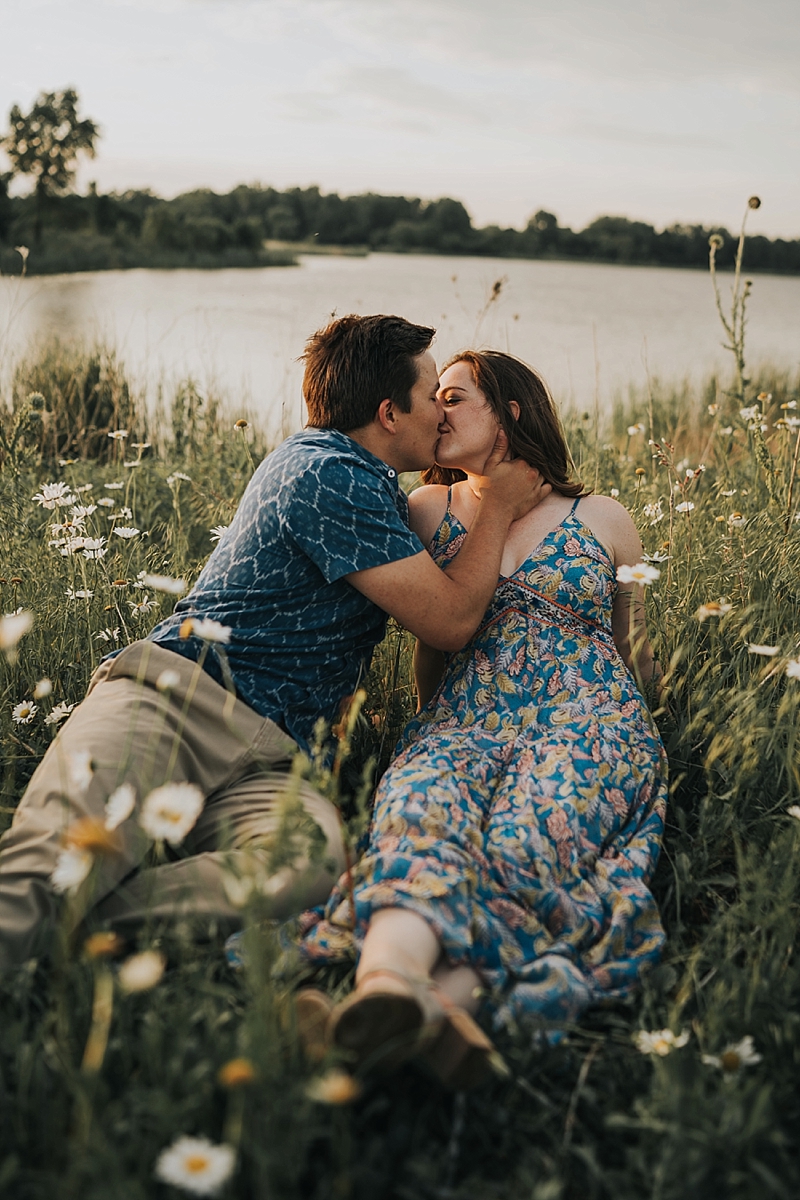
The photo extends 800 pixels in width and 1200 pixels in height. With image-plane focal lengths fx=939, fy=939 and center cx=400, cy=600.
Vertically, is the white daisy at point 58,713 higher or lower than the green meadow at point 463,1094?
higher

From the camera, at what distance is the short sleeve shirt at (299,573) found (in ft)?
6.85

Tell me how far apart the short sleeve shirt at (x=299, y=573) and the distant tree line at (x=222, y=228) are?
2004mm

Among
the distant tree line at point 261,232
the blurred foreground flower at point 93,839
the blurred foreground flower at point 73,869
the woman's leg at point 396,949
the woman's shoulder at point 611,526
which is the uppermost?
the distant tree line at point 261,232

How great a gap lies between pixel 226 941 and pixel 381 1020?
543 mm

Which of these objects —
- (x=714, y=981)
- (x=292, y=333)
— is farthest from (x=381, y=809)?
(x=292, y=333)

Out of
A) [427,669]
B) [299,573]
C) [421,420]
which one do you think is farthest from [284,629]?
[421,420]

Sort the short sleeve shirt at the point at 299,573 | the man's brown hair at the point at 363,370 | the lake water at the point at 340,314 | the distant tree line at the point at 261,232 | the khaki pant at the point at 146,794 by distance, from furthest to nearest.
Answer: the distant tree line at the point at 261,232, the lake water at the point at 340,314, the man's brown hair at the point at 363,370, the short sleeve shirt at the point at 299,573, the khaki pant at the point at 146,794

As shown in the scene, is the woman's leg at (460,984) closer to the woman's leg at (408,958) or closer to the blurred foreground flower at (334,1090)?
the woman's leg at (408,958)

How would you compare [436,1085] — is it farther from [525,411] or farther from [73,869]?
[525,411]

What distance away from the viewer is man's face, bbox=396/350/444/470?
233 centimetres

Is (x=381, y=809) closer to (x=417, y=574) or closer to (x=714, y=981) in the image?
(x=417, y=574)

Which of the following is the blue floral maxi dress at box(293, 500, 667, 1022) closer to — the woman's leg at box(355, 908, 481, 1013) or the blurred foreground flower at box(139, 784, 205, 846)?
the woman's leg at box(355, 908, 481, 1013)

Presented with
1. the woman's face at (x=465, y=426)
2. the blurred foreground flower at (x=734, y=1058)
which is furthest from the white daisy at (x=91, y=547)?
the blurred foreground flower at (x=734, y=1058)

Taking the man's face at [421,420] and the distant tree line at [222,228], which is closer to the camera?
the man's face at [421,420]
